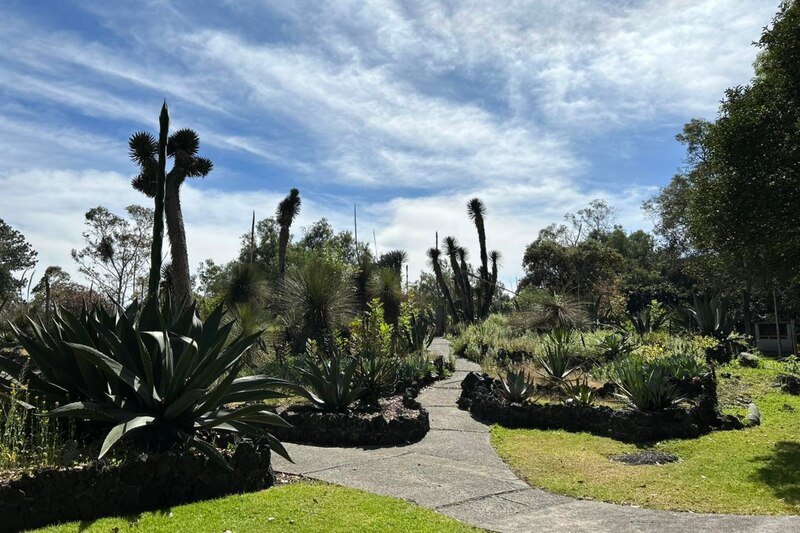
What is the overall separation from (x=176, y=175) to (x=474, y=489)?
17.3 meters

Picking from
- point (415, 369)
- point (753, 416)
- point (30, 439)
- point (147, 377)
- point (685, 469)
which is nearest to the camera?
Result: point (30, 439)

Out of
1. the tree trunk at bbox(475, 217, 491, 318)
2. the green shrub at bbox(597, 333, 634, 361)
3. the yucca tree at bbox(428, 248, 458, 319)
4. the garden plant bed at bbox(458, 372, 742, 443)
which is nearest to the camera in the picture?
the garden plant bed at bbox(458, 372, 742, 443)

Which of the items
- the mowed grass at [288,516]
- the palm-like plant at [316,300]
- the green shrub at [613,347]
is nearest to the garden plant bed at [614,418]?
the green shrub at [613,347]

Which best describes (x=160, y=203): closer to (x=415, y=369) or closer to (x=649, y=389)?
(x=415, y=369)

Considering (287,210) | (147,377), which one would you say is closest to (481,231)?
(287,210)

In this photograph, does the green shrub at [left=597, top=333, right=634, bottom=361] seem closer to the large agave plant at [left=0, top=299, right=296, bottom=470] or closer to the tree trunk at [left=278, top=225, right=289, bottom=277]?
the large agave plant at [left=0, top=299, right=296, bottom=470]

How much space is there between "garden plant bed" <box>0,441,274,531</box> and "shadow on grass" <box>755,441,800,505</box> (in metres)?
5.69

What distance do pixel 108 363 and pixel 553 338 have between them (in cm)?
1374

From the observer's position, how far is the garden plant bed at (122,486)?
501 cm

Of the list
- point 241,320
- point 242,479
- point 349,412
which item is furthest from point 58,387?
point 241,320

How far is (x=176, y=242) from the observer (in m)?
20.1

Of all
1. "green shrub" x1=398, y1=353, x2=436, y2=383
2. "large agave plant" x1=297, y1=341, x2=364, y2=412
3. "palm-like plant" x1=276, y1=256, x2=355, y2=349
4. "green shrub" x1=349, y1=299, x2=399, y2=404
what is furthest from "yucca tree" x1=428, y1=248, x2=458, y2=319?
"large agave plant" x1=297, y1=341, x2=364, y2=412

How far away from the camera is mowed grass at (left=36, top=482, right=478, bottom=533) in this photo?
5047 millimetres

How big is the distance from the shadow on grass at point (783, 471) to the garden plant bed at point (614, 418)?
1310mm
